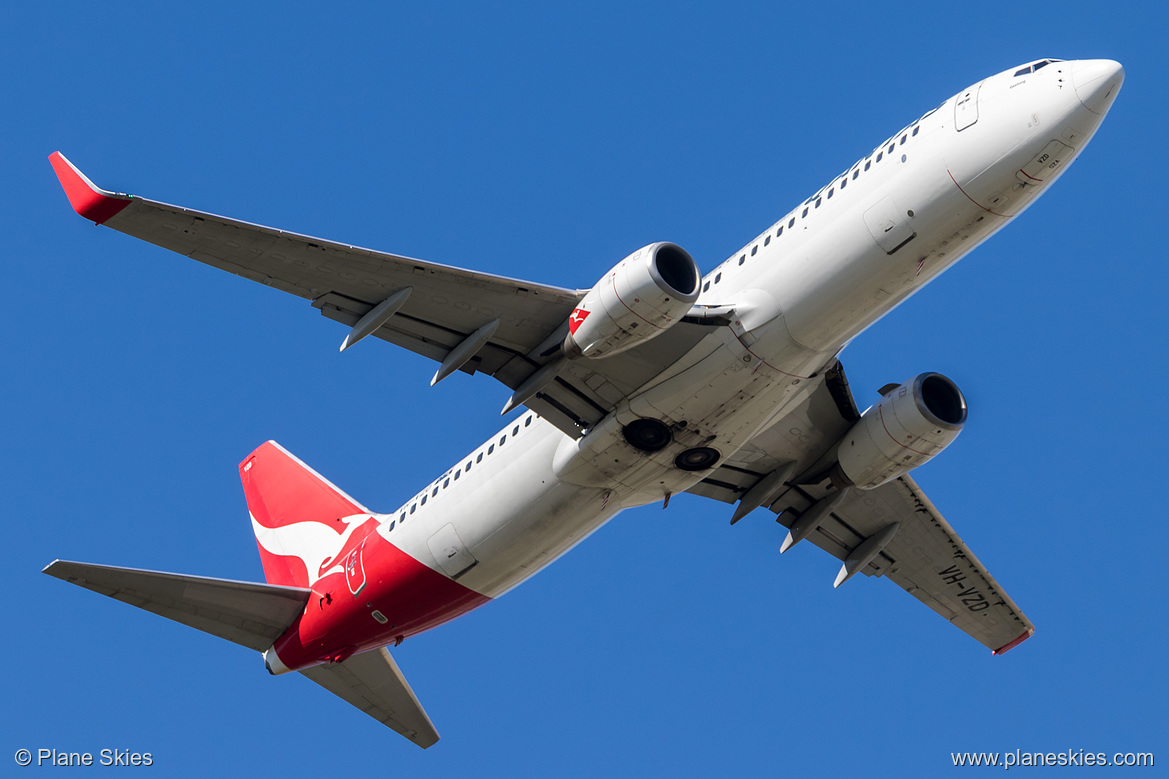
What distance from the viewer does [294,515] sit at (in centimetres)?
3697

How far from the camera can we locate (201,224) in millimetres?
24781

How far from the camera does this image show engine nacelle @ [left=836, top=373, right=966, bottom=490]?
30188 millimetres

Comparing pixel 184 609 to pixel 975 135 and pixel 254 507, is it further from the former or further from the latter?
pixel 975 135

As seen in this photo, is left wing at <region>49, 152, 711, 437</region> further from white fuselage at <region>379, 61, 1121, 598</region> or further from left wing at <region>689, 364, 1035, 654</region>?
left wing at <region>689, 364, 1035, 654</region>

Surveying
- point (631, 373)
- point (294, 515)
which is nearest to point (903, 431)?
point (631, 373)

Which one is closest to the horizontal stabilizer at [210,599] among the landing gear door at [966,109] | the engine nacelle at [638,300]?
the engine nacelle at [638,300]

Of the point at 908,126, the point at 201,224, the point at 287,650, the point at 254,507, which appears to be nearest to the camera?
the point at 201,224

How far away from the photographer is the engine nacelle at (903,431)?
A: 30188 mm

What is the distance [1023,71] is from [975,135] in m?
1.73

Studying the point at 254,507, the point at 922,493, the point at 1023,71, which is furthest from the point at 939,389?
the point at 254,507

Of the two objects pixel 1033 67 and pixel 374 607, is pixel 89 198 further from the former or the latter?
pixel 1033 67

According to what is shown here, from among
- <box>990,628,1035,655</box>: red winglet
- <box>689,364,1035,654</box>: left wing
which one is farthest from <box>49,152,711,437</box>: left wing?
<box>990,628,1035,655</box>: red winglet

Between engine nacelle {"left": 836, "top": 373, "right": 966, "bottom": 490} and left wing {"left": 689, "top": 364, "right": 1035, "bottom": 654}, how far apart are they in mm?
771

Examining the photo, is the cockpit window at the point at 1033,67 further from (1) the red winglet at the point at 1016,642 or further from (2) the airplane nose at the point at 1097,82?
(1) the red winglet at the point at 1016,642
